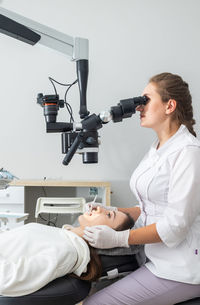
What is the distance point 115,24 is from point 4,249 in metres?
2.74

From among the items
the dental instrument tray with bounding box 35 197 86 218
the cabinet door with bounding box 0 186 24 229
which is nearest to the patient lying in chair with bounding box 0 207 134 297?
the dental instrument tray with bounding box 35 197 86 218

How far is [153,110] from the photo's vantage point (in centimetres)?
133

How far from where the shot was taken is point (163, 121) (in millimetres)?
1344

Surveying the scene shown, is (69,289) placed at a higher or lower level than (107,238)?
lower

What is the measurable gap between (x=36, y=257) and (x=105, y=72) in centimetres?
252

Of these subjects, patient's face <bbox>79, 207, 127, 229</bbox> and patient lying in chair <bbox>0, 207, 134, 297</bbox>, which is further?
patient's face <bbox>79, 207, 127, 229</bbox>

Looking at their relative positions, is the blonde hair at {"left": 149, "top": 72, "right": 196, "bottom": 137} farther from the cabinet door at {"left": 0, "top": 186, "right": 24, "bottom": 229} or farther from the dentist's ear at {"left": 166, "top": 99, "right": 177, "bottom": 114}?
the cabinet door at {"left": 0, "top": 186, "right": 24, "bottom": 229}

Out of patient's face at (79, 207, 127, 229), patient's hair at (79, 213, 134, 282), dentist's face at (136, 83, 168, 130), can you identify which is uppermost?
dentist's face at (136, 83, 168, 130)

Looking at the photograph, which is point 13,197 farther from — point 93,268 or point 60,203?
point 93,268

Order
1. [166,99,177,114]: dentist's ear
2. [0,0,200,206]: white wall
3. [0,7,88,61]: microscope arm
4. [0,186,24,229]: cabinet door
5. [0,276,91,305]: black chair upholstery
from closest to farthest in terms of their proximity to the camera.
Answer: [0,276,91,305]: black chair upholstery < [0,7,88,61]: microscope arm < [166,99,177,114]: dentist's ear < [0,186,24,229]: cabinet door < [0,0,200,206]: white wall

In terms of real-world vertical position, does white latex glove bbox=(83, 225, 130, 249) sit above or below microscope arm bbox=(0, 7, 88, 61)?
below

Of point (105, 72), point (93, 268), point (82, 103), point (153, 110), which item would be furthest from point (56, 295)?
point (105, 72)

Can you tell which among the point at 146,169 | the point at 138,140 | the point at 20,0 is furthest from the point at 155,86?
the point at 20,0

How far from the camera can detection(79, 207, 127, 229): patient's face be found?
4.39 ft
